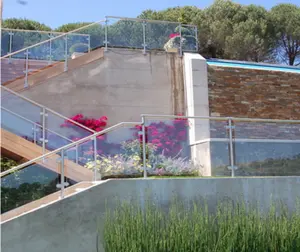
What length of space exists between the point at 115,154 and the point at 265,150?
110 inches

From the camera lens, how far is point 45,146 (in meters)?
9.21

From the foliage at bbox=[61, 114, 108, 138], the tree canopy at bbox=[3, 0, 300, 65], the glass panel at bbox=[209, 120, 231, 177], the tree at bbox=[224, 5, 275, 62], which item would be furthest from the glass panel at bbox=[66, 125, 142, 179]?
the tree at bbox=[224, 5, 275, 62]

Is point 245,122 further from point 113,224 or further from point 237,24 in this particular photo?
point 237,24

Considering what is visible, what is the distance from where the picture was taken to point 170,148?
26.9 ft

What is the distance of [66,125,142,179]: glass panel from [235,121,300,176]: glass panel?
1.89 m

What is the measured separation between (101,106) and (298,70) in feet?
22.7

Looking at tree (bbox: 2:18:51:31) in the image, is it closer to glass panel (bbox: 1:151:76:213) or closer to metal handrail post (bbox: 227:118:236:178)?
metal handrail post (bbox: 227:118:236:178)

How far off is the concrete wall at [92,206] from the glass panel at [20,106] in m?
2.93

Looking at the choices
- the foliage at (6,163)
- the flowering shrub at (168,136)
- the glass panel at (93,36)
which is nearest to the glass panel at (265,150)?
the flowering shrub at (168,136)

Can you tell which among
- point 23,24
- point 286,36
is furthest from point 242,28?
point 23,24

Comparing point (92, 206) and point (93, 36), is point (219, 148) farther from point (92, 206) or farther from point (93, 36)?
point (93, 36)

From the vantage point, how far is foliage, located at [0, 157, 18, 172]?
30.7 ft

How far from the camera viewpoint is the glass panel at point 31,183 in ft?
23.3

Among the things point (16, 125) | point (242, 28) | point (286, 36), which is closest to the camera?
point (16, 125)
